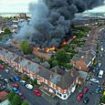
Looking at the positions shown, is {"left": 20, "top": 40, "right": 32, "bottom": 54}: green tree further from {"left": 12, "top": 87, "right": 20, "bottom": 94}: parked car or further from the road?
{"left": 12, "top": 87, "right": 20, "bottom": 94}: parked car

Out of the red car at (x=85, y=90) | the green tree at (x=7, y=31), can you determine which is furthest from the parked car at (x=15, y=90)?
the green tree at (x=7, y=31)

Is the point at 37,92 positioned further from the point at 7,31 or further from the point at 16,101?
the point at 7,31

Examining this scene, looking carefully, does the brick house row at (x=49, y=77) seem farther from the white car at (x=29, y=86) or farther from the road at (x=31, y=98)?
the road at (x=31, y=98)

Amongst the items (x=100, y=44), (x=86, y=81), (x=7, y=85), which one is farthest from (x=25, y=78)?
(x=100, y=44)

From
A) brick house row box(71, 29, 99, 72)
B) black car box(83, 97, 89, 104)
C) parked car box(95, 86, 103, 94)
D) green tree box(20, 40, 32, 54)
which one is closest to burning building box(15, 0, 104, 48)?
green tree box(20, 40, 32, 54)

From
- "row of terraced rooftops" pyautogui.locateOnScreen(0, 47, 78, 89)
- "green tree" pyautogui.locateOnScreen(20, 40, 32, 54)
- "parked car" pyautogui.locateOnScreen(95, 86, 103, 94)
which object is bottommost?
"parked car" pyautogui.locateOnScreen(95, 86, 103, 94)
